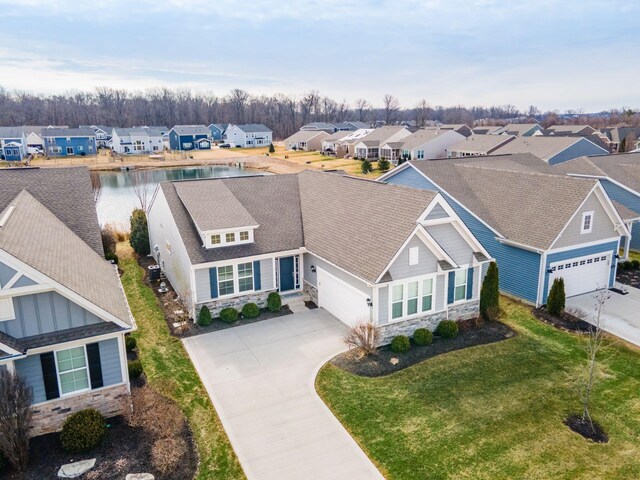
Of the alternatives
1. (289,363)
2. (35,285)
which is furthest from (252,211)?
(35,285)

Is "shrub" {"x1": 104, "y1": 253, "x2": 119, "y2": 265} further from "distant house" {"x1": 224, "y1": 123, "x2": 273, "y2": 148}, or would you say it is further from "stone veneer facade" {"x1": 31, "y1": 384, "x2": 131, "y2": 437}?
"distant house" {"x1": 224, "y1": 123, "x2": 273, "y2": 148}

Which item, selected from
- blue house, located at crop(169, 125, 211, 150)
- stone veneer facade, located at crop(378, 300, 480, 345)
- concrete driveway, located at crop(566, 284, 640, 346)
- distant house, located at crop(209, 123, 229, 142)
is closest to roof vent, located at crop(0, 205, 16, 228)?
stone veneer facade, located at crop(378, 300, 480, 345)

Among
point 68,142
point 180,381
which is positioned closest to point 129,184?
point 68,142

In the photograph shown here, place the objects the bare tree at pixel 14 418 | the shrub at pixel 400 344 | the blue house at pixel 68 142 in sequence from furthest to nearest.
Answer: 1. the blue house at pixel 68 142
2. the shrub at pixel 400 344
3. the bare tree at pixel 14 418

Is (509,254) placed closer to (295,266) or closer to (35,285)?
(295,266)

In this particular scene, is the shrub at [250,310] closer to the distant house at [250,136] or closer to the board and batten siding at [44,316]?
the board and batten siding at [44,316]

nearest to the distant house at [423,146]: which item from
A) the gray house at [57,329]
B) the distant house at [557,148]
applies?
the distant house at [557,148]

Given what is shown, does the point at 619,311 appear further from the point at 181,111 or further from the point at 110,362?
the point at 181,111
